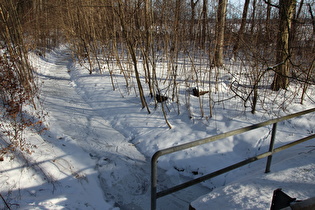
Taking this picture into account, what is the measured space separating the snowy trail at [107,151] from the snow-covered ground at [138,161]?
18 millimetres

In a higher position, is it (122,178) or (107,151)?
(107,151)

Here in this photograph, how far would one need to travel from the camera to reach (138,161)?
5.27 metres

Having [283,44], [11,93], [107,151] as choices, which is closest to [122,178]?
[107,151]

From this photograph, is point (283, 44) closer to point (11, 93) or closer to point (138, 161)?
point (138, 161)

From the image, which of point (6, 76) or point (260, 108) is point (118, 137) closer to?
point (6, 76)

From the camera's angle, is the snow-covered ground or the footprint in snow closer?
the snow-covered ground

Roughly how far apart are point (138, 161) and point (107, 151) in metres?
0.78

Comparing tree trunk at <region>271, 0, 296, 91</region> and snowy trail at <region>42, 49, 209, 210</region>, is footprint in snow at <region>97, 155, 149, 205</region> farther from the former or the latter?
tree trunk at <region>271, 0, 296, 91</region>

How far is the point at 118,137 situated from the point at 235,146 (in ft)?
9.45

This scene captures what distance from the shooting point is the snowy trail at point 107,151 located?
415 cm

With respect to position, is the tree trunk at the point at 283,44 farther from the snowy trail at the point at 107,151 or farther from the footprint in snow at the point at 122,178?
the footprint in snow at the point at 122,178

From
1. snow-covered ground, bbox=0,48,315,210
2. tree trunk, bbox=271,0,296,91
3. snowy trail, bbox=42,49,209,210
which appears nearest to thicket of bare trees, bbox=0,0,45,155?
snow-covered ground, bbox=0,48,315,210

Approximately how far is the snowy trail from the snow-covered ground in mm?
18

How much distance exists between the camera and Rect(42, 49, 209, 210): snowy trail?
415 cm
